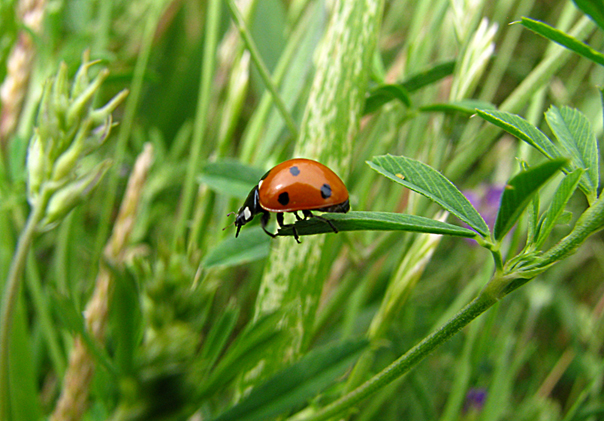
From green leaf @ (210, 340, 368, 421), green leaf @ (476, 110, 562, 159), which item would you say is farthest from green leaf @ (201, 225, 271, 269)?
green leaf @ (476, 110, 562, 159)

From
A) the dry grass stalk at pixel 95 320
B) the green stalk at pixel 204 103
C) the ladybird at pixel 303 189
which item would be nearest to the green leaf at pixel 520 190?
the ladybird at pixel 303 189

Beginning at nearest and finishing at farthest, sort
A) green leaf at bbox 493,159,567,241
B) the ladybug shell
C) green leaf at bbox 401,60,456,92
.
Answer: green leaf at bbox 493,159,567,241 < the ladybug shell < green leaf at bbox 401,60,456,92

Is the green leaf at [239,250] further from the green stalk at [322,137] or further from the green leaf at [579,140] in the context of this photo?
the green leaf at [579,140]

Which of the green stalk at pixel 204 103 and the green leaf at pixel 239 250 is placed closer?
the green leaf at pixel 239 250

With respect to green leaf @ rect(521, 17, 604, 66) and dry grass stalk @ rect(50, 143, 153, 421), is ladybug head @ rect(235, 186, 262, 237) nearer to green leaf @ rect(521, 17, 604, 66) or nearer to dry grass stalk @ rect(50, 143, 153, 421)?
dry grass stalk @ rect(50, 143, 153, 421)

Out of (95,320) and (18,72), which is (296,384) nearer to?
(95,320)

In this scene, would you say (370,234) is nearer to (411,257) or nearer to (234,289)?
(411,257)

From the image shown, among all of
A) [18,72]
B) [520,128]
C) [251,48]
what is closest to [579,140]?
[520,128]

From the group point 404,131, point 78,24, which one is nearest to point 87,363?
point 404,131
